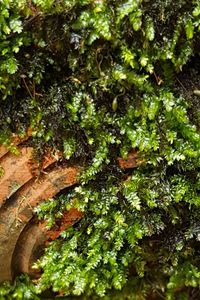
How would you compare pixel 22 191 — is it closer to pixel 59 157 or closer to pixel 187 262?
pixel 59 157

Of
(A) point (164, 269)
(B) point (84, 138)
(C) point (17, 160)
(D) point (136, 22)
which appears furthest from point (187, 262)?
(D) point (136, 22)

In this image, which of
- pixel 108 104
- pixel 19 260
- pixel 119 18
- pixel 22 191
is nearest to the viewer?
pixel 119 18

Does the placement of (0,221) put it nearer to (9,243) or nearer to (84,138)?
(9,243)

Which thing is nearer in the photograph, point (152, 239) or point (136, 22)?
point (136, 22)

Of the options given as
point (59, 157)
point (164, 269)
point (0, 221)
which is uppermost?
point (59, 157)

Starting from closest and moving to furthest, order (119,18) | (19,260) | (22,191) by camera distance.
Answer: (119,18)
(22,191)
(19,260)

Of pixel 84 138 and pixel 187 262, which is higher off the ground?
pixel 84 138

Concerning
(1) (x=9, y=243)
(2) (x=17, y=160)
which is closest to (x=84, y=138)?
(2) (x=17, y=160)
